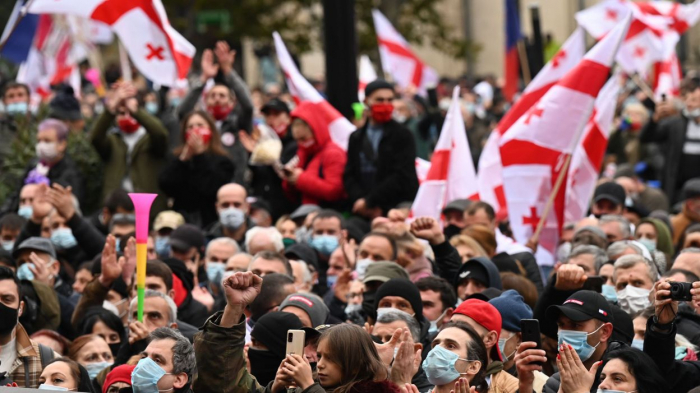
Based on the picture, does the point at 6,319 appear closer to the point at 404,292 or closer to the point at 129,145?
the point at 404,292

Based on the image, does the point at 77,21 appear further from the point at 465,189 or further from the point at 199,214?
the point at 465,189

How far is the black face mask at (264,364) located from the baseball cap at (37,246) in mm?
3396

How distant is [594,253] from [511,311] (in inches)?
75.8

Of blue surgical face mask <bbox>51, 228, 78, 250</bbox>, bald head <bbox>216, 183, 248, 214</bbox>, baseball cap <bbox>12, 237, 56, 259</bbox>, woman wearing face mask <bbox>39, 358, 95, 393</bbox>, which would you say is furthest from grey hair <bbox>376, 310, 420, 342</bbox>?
blue surgical face mask <bbox>51, 228, 78, 250</bbox>

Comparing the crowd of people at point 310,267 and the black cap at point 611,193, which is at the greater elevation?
the crowd of people at point 310,267

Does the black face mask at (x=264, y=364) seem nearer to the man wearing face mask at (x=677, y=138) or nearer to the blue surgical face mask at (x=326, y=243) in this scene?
the blue surgical face mask at (x=326, y=243)

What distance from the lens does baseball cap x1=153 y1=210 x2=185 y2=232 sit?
460 inches

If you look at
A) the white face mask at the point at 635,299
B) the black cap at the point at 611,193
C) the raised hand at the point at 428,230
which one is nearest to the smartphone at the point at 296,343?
the white face mask at the point at 635,299

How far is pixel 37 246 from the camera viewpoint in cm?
1020

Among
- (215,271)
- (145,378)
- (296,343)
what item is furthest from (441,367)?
(215,271)

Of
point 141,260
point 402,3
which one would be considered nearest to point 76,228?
point 141,260

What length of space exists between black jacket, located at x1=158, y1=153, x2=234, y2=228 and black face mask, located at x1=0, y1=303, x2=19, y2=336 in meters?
4.71

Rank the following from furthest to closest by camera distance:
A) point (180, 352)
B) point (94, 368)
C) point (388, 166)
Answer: point (388, 166) → point (94, 368) → point (180, 352)

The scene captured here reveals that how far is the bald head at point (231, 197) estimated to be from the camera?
1145 centimetres
